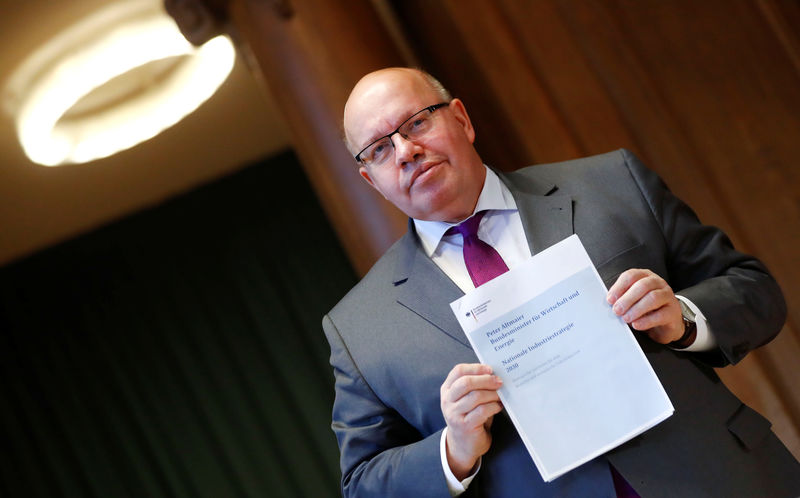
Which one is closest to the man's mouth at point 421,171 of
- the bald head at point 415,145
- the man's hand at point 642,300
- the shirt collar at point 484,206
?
the bald head at point 415,145

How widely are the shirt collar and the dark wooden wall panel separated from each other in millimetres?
1087

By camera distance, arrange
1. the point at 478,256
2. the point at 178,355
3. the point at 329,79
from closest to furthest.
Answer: the point at 478,256 < the point at 329,79 < the point at 178,355

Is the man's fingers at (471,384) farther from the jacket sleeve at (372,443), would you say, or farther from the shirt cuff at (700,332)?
the shirt cuff at (700,332)

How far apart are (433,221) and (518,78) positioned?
1266 millimetres

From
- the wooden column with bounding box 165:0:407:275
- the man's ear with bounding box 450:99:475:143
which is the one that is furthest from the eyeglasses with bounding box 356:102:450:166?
the wooden column with bounding box 165:0:407:275

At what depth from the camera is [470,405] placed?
49.5 inches

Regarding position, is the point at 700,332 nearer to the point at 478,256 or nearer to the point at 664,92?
the point at 478,256

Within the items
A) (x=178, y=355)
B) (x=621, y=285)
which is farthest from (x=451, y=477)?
(x=178, y=355)

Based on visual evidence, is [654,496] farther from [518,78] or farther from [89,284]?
[89,284]

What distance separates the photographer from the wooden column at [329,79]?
266cm

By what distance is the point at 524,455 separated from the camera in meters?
1.39

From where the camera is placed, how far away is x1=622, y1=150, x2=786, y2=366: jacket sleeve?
142 cm

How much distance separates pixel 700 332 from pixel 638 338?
112mm

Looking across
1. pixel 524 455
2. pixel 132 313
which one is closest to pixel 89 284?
pixel 132 313
